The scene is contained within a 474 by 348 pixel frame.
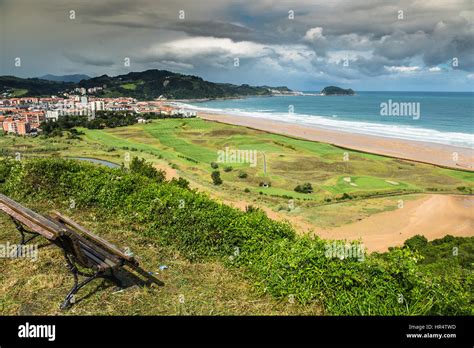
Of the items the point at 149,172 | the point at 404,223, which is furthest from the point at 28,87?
the point at 404,223

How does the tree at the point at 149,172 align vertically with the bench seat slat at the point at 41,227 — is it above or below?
below

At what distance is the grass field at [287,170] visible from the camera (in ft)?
95.6

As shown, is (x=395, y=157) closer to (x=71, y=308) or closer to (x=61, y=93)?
(x=71, y=308)

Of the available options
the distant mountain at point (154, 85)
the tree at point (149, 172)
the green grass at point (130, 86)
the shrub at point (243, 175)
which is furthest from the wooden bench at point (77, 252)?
the green grass at point (130, 86)

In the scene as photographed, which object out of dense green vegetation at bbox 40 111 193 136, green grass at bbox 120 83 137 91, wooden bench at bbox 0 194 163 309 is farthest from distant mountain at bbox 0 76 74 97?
wooden bench at bbox 0 194 163 309

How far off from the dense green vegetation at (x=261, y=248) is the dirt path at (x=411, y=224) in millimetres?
15028

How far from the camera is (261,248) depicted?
5.86 metres

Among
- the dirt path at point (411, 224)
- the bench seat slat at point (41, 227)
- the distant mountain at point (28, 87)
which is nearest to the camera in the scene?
the bench seat slat at point (41, 227)

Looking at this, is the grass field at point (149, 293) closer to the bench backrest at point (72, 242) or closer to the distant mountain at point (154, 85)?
the bench backrest at point (72, 242)

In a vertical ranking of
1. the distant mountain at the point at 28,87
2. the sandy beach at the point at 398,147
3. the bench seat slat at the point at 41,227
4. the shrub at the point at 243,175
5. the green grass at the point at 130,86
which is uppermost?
the green grass at the point at 130,86

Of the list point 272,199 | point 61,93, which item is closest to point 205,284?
point 272,199

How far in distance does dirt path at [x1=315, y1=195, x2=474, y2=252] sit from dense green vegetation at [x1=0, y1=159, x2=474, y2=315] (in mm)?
15028
